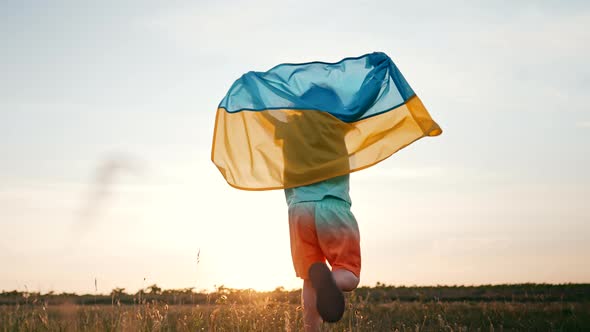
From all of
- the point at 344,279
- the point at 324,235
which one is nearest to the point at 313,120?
the point at 324,235

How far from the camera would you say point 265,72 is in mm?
6609

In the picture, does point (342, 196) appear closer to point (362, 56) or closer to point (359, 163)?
point (359, 163)

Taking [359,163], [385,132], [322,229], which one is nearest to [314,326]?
[322,229]

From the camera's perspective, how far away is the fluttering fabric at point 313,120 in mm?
6016

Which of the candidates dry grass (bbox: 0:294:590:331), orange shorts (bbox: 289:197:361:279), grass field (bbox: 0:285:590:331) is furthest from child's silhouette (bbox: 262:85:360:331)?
dry grass (bbox: 0:294:590:331)

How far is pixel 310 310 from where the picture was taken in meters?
5.54

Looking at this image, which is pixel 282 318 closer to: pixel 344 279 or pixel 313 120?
pixel 344 279

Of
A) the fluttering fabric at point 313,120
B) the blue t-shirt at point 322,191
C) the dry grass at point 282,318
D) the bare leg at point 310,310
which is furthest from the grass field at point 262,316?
the fluttering fabric at point 313,120

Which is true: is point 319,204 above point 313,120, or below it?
below

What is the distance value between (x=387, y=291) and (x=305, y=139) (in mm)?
12188

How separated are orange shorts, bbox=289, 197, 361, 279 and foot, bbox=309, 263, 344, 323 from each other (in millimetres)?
260

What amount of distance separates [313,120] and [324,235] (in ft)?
3.51

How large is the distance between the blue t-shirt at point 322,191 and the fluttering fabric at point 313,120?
0.42ft

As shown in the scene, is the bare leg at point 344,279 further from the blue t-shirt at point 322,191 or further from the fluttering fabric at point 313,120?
the fluttering fabric at point 313,120
